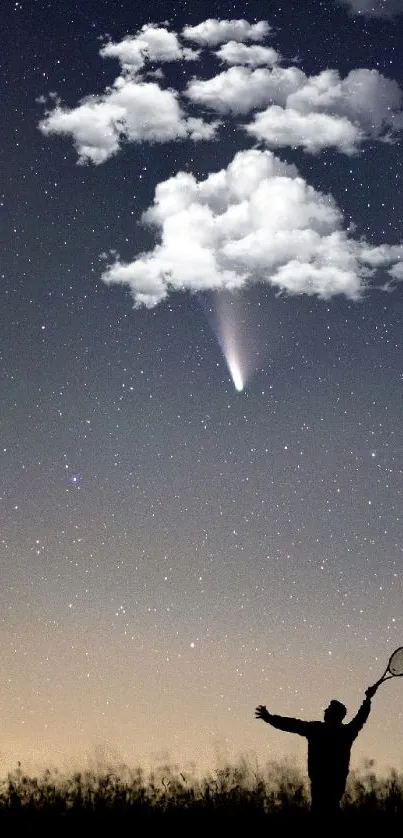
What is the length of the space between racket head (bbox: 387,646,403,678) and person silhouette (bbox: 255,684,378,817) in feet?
4.31

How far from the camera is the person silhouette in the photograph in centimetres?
916

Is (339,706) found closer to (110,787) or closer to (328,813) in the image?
(328,813)

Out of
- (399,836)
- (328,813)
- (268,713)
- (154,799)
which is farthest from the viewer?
(154,799)

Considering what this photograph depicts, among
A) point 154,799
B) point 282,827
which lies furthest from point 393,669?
point 154,799

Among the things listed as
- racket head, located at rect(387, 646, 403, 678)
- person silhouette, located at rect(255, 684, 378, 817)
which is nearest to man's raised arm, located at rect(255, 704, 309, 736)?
person silhouette, located at rect(255, 684, 378, 817)

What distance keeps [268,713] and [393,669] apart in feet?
6.97

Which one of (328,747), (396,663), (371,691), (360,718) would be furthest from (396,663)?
(328,747)

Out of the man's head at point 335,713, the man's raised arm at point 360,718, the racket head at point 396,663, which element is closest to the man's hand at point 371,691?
the man's raised arm at point 360,718

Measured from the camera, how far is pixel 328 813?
9078mm

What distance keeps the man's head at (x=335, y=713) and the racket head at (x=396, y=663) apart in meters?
1.61

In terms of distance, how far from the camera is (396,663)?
434 inches

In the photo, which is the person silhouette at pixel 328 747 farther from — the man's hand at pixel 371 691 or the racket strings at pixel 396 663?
the racket strings at pixel 396 663

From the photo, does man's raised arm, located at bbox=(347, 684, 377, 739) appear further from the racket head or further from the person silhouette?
the racket head

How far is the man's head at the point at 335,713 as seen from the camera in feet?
31.0
